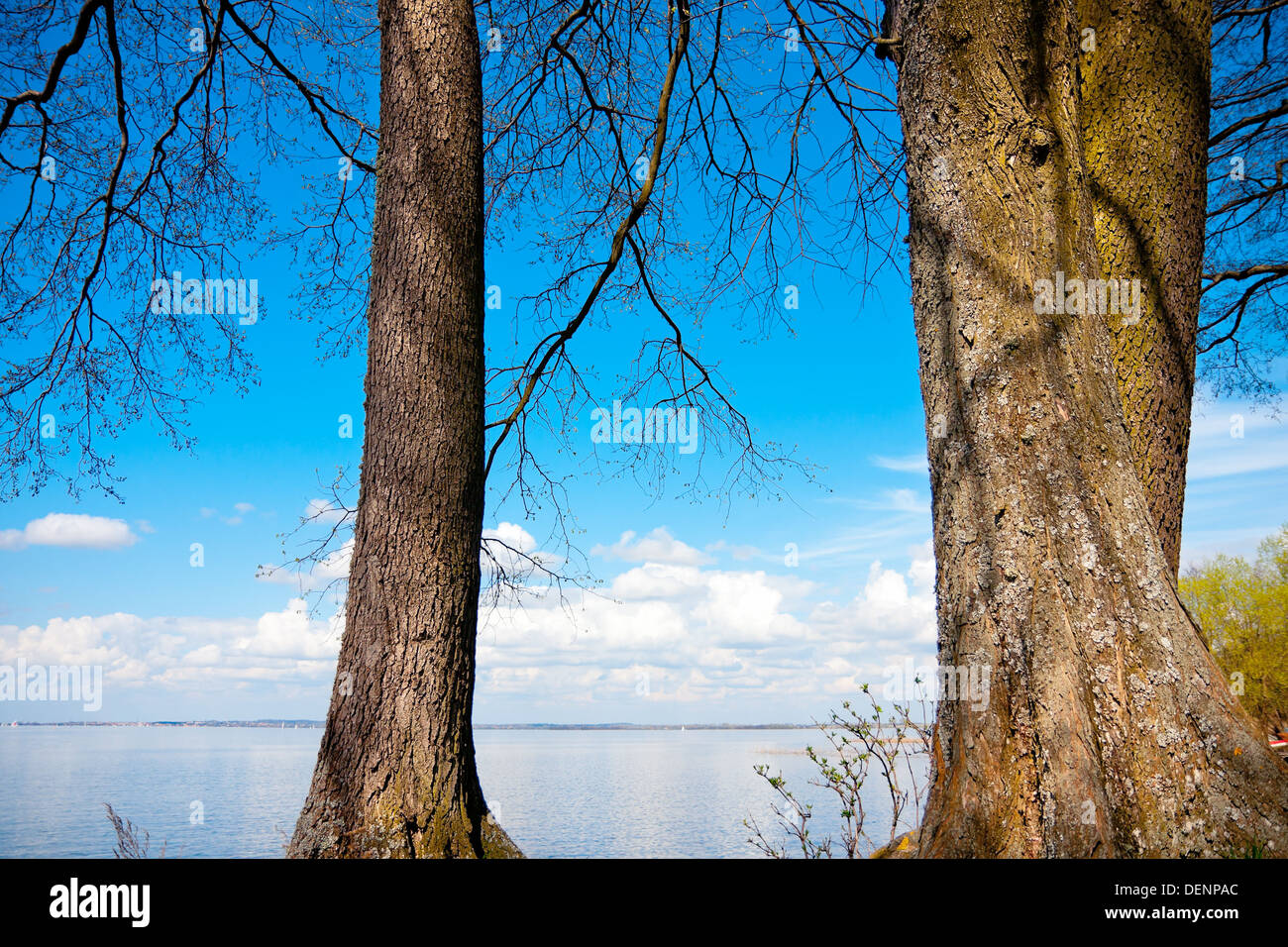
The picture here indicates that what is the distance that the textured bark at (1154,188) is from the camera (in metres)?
3.39

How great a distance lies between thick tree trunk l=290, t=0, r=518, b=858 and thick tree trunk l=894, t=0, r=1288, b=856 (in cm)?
177

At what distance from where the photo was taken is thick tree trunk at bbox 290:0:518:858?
2.71 meters

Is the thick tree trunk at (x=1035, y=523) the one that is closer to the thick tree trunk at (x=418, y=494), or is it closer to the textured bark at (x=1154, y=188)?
the textured bark at (x=1154, y=188)

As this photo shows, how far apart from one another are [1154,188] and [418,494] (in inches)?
142

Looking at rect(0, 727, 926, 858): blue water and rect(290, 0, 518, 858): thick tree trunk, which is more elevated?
rect(290, 0, 518, 858): thick tree trunk

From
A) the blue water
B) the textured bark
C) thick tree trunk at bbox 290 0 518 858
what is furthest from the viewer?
the blue water

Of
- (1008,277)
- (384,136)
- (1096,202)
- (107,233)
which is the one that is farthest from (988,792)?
(107,233)

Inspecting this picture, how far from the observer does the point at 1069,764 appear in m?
2.28

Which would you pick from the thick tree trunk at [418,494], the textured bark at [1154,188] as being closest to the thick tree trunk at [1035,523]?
the textured bark at [1154,188]

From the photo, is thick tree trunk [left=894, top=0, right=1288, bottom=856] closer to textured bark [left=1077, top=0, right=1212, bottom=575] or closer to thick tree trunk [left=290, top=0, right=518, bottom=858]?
textured bark [left=1077, top=0, right=1212, bottom=575]

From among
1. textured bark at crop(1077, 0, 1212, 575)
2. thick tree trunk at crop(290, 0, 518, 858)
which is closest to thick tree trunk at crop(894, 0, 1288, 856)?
textured bark at crop(1077, 0, 1212, 575)

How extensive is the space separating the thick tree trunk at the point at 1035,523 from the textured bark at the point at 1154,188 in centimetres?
54

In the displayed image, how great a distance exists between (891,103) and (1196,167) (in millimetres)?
2274
